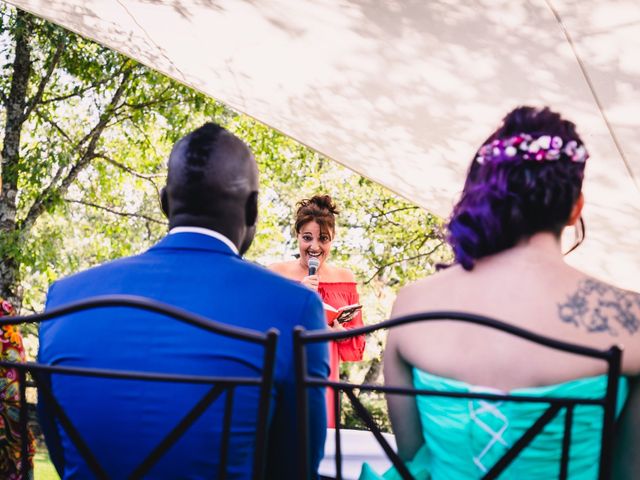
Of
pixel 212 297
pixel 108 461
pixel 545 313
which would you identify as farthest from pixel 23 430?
pixel 545 313

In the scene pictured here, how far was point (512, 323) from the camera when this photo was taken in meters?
1.44

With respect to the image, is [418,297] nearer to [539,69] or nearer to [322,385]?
[322,385]

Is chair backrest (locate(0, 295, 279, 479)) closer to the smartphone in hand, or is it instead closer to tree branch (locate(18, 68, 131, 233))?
the smartphone in hand

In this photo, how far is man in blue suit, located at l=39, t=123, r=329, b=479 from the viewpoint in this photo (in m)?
1.46

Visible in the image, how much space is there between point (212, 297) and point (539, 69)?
6.82 ft

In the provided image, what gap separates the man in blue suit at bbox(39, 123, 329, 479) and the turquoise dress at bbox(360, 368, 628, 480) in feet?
0.77

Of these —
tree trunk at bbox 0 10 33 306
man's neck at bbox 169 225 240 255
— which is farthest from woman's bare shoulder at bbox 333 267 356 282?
tree trunk at bbox 0 10 33 306

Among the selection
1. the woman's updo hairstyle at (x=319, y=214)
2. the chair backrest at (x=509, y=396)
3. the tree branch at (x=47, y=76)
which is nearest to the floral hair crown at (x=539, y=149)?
the chair backrest at (x=509, y=396)

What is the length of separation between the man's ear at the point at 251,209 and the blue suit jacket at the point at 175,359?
0.21m

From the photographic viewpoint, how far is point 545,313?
4.70 ft

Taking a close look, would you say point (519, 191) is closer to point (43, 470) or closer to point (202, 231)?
point (202, 231)

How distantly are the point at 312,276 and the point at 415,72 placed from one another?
4.97ft

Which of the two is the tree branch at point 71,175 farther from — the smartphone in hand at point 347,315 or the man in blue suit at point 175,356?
the man in blue suit at point 175,356

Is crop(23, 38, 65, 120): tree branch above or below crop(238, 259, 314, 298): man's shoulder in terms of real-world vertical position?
above
